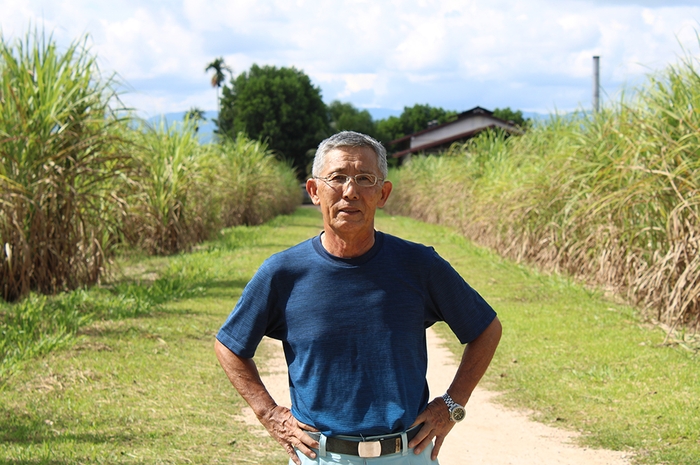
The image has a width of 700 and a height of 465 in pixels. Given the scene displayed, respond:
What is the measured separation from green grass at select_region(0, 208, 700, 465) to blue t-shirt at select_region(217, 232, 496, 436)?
2.64 m

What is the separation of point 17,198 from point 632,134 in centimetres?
735

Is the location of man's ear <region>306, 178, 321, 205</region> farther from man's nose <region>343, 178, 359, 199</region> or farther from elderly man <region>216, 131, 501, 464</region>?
man's nose <region>343, 178, 359, 199</region>

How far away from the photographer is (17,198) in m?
10.2

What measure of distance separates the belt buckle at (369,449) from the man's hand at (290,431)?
175 millimetres

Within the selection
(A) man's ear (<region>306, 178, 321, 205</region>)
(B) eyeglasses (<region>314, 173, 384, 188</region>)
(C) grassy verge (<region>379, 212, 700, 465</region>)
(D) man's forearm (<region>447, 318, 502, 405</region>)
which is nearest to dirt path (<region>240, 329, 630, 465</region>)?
(C) grassy verge (<region>379, 212, 700, 465</region>)

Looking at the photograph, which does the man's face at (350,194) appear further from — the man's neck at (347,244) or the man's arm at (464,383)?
the man's arm at (464,383)

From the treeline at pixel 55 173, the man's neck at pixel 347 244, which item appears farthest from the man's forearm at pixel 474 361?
the treeline at pixel 55 173

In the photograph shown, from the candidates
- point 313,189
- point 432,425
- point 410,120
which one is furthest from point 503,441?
point 410,120

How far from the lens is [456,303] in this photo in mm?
3254

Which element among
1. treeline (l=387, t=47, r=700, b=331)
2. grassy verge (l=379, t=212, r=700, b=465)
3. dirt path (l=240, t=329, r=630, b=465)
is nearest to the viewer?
dirt path (l=240, t=329, r=630, b=465)

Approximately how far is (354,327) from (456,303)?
401mm

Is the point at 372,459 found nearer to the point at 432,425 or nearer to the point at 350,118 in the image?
the point at 432,425

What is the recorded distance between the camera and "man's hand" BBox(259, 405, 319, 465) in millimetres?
3145

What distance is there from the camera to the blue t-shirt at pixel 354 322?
309 cm
